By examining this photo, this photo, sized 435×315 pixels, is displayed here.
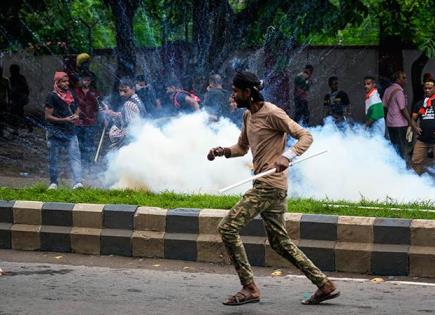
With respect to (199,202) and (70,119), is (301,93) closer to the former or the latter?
A: (70,119)

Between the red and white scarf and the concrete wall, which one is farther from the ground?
the concrete wall

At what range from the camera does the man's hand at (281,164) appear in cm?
676

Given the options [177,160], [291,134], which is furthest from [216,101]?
[291,134]

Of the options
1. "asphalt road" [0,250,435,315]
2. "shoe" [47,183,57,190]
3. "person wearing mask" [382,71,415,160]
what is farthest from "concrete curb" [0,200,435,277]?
"person wearing mask" [382,71,415,160]

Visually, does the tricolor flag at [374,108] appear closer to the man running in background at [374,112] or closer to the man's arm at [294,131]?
the man running in background at [374,112]

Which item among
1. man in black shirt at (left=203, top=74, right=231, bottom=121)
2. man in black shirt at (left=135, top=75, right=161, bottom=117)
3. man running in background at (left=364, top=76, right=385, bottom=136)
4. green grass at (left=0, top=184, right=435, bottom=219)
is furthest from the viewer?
man in black shirt at (left=135, top=75, right=161, bottom=117)

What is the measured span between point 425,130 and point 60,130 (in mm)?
4641

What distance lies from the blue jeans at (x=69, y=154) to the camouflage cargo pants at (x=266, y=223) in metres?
5.85

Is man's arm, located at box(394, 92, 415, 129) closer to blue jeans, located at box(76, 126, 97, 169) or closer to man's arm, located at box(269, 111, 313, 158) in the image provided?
blue jeans, located at box(76, 126, 97, 169)

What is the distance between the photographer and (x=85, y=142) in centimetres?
1422

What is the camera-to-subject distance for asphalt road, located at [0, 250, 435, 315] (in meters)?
7.03

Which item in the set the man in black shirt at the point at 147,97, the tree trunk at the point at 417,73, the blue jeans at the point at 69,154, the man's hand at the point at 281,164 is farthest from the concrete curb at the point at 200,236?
the tree trunk at the point at 417,73

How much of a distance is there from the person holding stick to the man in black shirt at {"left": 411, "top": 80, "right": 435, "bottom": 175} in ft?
21.8

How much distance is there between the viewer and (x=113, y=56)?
24078mm
